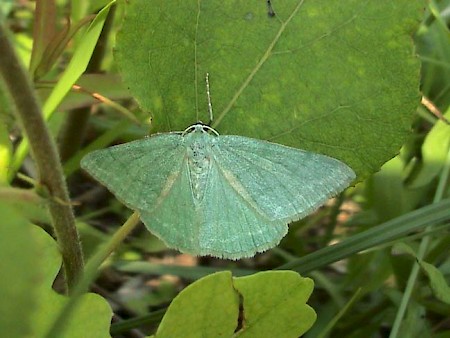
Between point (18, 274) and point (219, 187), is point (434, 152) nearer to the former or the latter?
point (219, 187)

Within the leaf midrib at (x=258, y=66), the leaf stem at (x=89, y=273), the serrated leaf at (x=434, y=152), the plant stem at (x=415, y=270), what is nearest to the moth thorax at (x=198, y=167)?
the leaf midrib at (x=258, y=66)

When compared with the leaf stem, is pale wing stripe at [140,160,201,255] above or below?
below

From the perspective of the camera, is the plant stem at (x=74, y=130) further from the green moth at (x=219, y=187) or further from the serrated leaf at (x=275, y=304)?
the serrated leaf at (x=275, y=304)

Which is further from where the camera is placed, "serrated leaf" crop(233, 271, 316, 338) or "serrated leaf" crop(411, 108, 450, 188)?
"serrated leaf" crop(411, 108, 450, 188)

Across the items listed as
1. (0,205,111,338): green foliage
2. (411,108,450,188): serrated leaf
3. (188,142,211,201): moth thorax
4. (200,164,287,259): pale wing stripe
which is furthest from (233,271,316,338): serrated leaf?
(411,108,450,188): serrated leaf

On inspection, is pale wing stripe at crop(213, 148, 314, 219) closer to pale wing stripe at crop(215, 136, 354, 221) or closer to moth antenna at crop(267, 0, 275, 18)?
pale wing stripe at crop(215, 136, 354, 221)

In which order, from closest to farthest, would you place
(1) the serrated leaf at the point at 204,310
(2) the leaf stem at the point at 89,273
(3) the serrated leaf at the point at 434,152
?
(2) the leaf stem at the point at 89,273, (1) the serrated leaf at the point at 204,310, (3) the serrated leaf at the point at 434,152

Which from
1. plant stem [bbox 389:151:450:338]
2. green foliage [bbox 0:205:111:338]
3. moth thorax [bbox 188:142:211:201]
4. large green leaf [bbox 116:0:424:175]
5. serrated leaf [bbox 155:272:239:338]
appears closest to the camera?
green foliage [bbox 0:205:111:338]
